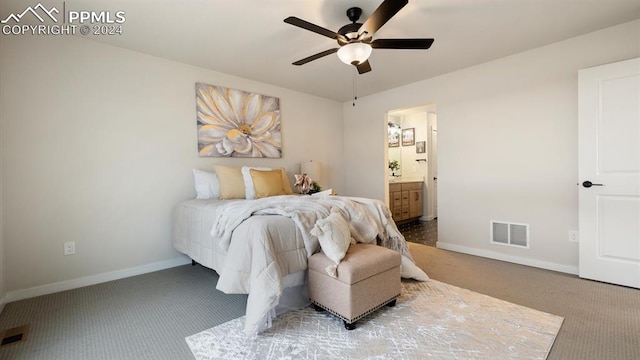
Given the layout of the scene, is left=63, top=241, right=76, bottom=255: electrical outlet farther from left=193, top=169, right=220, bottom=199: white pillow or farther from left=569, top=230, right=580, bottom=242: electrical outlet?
left=569, top=230, right=580, bottom=242: electrical outlet

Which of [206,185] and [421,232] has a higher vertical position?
[206,185]

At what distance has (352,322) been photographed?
69.3 inches

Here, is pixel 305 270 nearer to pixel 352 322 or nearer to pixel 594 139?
pixel 352 322

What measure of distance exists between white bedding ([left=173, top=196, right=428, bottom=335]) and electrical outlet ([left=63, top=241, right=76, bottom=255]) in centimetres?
105

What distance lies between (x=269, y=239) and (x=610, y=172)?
10.3 ft


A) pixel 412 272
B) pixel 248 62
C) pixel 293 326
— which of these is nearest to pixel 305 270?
pixel 293 326

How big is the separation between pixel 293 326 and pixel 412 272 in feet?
4.09

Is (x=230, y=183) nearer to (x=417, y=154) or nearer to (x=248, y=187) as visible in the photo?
(x=248, y=187)

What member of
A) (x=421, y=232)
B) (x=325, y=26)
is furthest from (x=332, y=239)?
(x=421, y=232)

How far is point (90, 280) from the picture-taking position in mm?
2654

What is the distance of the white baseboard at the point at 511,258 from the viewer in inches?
112

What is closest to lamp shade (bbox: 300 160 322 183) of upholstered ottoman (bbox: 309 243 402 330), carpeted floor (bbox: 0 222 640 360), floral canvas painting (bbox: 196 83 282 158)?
floral canvas painting (bbox: 196 83 282 158)

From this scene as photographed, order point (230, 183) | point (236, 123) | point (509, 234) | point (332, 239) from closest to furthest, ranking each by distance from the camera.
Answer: point (332, 239)
point (230, 183)
point (509, 234)
point (236, 123)

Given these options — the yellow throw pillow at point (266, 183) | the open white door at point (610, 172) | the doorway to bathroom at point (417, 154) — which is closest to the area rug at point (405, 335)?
the open white door at point (610, 172)
